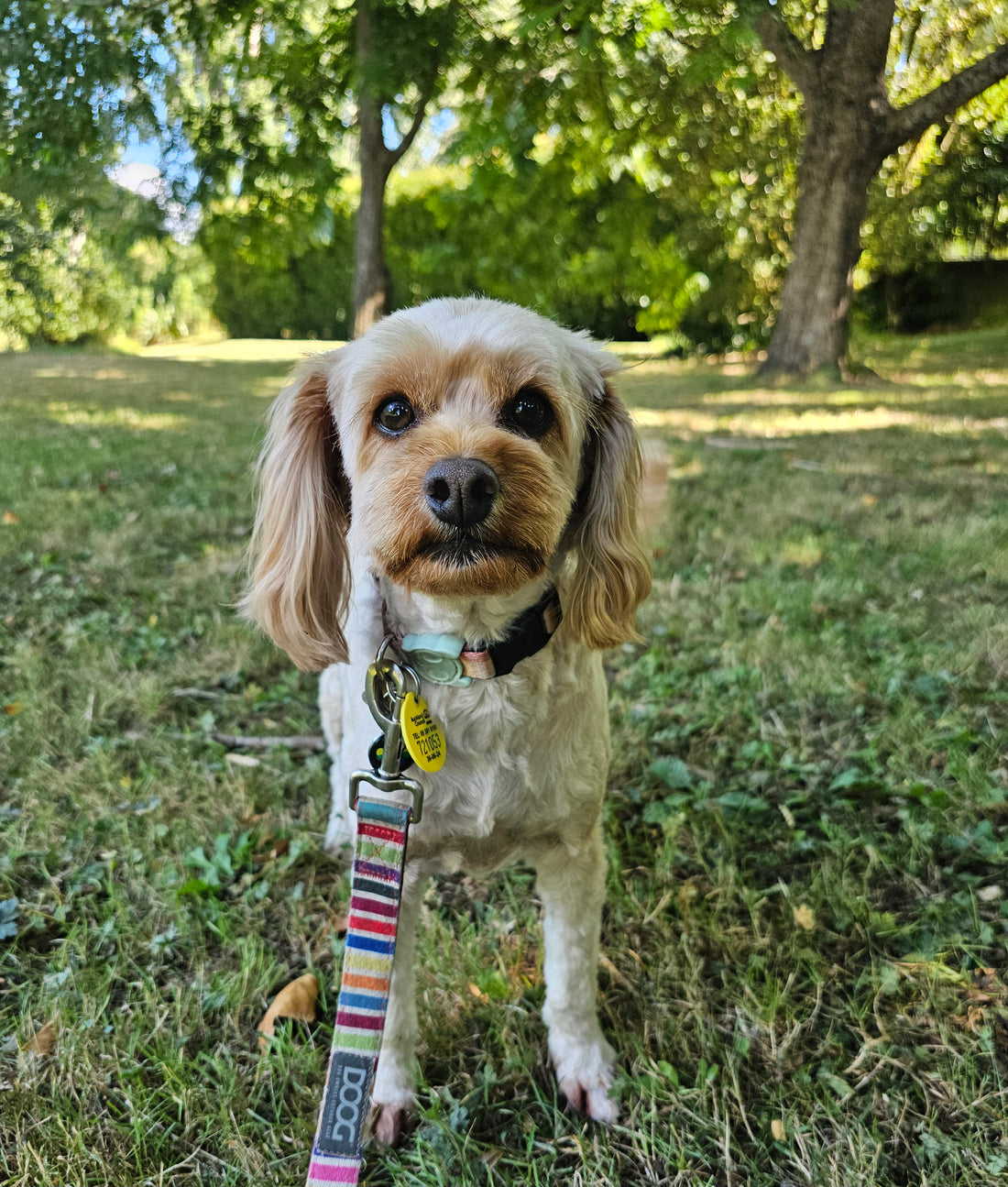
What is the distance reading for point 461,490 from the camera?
1.47 metres

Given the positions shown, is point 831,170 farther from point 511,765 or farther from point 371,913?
point 371,913

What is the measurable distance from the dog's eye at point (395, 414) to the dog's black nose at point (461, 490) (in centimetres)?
33

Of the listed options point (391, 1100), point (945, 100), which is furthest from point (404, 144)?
point (391, 1100)

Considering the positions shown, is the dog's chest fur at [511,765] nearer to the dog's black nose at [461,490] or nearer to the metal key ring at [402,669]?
the metal key ring at [402,669]

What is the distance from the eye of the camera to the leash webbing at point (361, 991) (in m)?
1.26

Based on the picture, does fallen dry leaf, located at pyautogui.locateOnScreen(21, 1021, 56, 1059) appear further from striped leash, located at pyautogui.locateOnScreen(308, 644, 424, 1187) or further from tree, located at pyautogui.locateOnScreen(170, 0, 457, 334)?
tree, located at pyautogui.locateOnScreen(170, 0, 457, 334)

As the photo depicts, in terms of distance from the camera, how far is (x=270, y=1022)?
6.21 ft

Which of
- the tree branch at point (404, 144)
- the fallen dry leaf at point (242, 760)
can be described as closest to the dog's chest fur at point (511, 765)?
the fallen dry leaf at point (242, 760)

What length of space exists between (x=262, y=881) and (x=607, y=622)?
1.36 metres

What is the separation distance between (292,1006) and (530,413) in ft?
5.12

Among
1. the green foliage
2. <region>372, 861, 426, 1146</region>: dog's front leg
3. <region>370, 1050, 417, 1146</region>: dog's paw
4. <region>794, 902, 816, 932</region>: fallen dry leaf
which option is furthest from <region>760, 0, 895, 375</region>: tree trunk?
<region>370, 1050, 417, 1146</region>: dog's paw

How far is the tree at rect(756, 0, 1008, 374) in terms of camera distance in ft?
31.0

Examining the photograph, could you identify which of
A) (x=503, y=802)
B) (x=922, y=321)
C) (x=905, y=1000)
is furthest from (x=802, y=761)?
(x=922, y=321)

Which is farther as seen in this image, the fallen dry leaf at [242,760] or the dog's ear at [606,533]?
the fallen dry leaf at [242,760]
